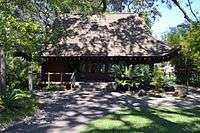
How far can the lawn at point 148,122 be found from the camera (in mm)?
15406

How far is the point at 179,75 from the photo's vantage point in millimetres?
40344

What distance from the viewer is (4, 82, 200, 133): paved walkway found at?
1605 centimetres

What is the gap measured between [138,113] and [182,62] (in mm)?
21313

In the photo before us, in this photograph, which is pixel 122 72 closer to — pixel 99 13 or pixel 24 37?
pixel 99 13

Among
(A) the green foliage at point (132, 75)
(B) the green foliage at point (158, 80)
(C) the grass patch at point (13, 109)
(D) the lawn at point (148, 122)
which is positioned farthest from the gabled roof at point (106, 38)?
(D) the lawn at point (148, 122)

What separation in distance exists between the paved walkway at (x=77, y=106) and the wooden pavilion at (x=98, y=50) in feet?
9.95

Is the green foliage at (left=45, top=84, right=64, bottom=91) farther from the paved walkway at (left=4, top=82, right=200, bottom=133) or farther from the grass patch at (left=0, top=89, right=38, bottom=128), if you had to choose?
the grass patch at (left=0, top=89, right=38, bottom=128)

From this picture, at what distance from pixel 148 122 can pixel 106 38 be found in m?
18.4

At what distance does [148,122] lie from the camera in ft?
56.0

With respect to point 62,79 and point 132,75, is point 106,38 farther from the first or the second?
point 62,79

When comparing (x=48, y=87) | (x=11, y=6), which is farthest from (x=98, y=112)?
(x=48, y=87)

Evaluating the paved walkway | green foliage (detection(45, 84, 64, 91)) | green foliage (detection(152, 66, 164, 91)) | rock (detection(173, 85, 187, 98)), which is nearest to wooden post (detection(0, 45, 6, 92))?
the paved walkway

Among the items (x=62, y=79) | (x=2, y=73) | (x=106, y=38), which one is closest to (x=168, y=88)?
(x=106, y=38)

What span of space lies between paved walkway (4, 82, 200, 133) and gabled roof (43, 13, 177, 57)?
3.78 m
